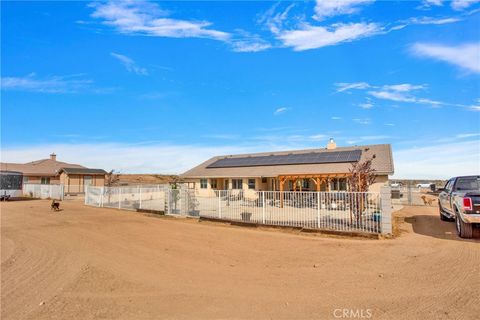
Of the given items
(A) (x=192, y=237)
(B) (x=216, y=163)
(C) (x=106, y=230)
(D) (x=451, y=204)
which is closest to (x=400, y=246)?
(D) (x=451, y=204)

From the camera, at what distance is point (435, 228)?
523 inches

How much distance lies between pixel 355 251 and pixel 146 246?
6087 mm

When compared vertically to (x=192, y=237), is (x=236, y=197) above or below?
above

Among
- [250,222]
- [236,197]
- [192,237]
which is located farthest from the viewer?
[236,197]

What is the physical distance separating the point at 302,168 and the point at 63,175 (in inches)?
1299

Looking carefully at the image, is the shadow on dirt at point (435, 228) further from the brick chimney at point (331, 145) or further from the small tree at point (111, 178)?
the small tree at point (111, 178)

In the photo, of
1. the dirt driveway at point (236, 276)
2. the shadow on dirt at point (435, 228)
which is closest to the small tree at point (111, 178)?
the dirt driveway at point (236, 276)

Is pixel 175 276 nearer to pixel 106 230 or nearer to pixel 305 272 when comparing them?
pixel 305 272

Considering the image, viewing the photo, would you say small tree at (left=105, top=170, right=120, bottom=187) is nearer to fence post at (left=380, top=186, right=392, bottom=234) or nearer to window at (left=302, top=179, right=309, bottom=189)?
window at (left=302, top=179, right=309, bottom=189)

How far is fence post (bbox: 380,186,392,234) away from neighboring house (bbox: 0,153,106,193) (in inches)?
1483

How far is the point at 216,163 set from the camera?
36250 mm

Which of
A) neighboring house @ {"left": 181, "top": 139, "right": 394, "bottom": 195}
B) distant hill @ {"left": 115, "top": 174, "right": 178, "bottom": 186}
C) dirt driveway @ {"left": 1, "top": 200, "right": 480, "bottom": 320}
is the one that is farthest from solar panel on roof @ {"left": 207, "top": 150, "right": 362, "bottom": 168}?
distant hill @ {"left": 115, "top": 174, "right": 178, "bottom": 186}

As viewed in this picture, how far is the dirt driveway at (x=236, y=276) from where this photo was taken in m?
4.91

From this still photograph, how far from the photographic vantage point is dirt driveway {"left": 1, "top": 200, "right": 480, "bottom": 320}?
4.91 m
